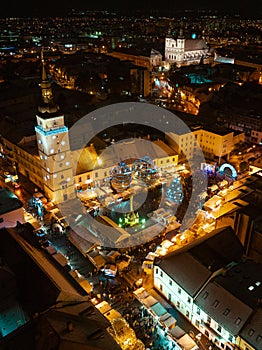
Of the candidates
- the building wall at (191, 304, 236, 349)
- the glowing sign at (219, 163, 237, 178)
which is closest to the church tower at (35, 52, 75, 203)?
the glowing sign at (219, 163, 237, 178)

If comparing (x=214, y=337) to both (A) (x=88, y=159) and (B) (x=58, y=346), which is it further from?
(A) (x=88, y=159)

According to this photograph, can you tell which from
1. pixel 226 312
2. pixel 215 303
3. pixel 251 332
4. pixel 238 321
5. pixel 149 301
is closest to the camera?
pixel 251 332

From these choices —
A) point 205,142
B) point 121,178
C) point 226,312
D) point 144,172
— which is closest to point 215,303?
point 226,312

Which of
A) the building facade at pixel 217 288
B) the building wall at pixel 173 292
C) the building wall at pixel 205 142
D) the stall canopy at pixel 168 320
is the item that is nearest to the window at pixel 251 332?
the building facade at pixel 217 288

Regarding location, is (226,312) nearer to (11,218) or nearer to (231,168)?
(11,218)

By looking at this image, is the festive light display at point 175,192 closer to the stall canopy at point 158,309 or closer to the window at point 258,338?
the stall canopy at point 158,309
